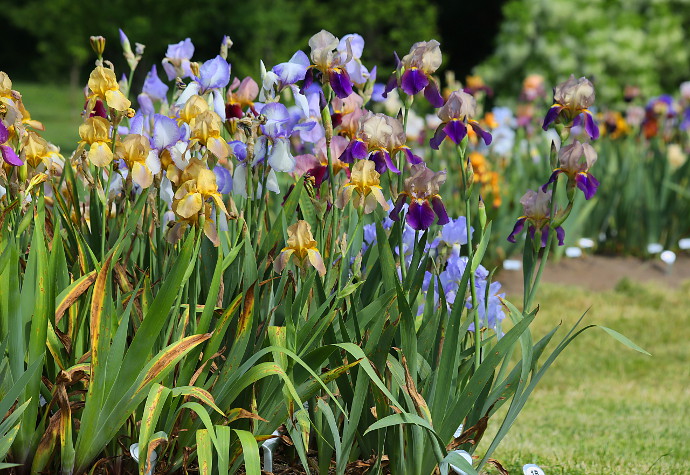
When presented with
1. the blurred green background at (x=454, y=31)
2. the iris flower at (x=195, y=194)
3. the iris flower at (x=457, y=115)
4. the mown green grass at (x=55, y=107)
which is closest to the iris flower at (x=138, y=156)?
the iris flower at (x=195, y=194)

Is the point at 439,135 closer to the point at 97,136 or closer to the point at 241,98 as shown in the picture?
the point at 241,98

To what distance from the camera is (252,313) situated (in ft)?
6.85

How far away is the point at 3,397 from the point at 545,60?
1064cm

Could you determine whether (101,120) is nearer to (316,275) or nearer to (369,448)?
(316,275)

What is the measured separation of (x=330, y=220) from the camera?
2.40 meters

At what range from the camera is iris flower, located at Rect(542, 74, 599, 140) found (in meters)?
2.15

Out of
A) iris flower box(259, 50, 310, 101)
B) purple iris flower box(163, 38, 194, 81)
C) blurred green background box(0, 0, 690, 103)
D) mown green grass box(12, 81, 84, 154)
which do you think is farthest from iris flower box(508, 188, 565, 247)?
mown green grass box(12, 81, 84, 154)

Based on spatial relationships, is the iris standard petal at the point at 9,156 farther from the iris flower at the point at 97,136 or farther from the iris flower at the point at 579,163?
the iris flower at the point at 579,163

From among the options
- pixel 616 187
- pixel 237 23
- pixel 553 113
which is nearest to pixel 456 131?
pixel 553 113

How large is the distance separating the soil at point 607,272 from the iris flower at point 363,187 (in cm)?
334

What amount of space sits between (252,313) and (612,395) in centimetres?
237

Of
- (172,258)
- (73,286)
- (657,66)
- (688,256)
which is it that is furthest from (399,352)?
(657,66)

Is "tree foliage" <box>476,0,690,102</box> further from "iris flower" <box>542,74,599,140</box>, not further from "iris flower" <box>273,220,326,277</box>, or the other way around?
"iris flower" <box>273,220,326,277</box>

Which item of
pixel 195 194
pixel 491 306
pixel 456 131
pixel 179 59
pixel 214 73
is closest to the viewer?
pixel 195 194
